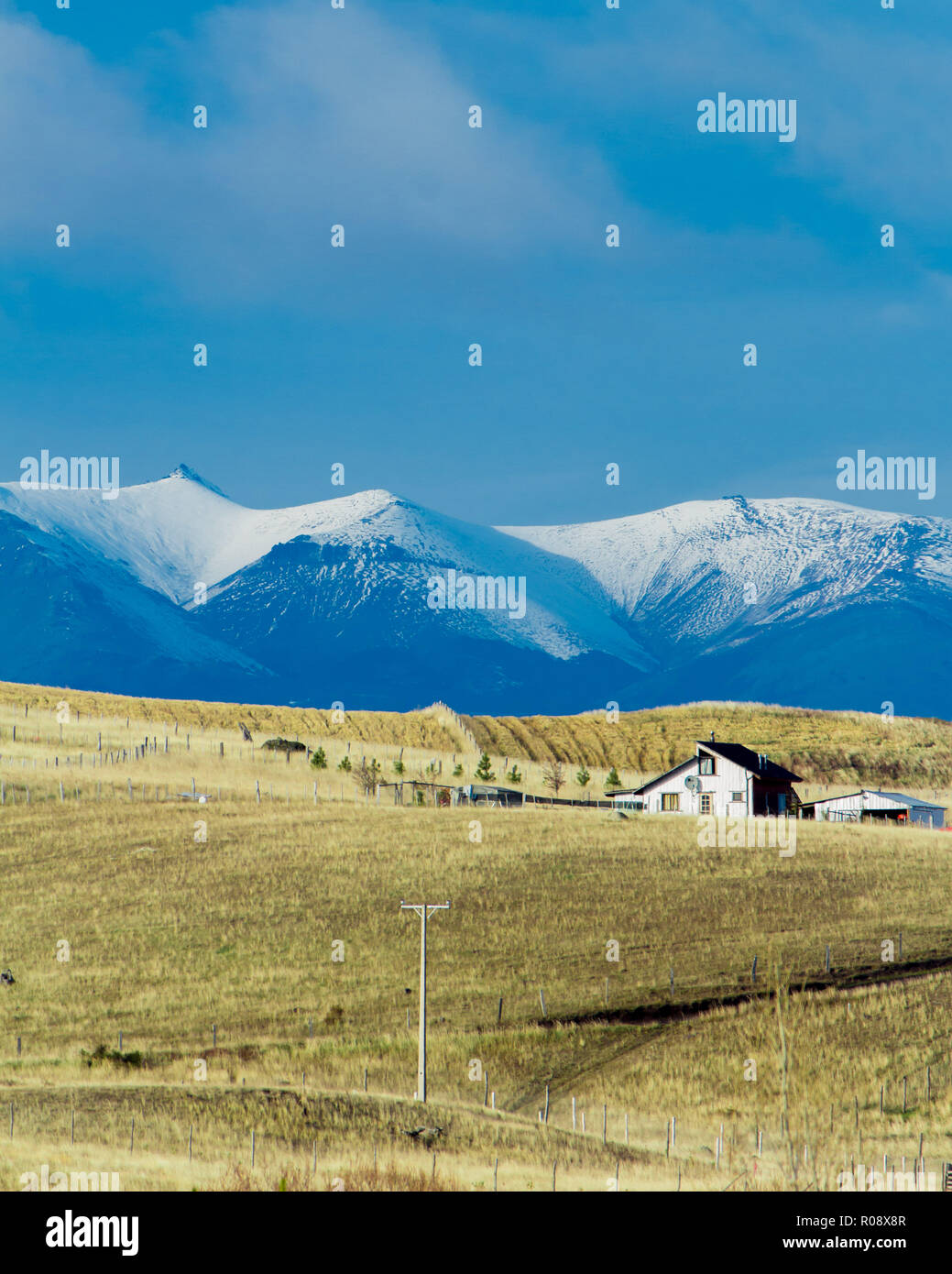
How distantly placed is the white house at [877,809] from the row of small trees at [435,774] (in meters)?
23.1

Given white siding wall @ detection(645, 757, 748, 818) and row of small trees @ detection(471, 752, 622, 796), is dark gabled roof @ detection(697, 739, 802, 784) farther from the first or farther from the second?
row of small trees @ detection(471, 752, 622, 796)

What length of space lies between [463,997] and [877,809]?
5372 cm

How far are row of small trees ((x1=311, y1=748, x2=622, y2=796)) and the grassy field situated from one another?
18694mm

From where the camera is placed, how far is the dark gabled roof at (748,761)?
87188 millimetres

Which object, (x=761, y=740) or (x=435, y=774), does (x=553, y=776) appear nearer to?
(x=435, y=774)

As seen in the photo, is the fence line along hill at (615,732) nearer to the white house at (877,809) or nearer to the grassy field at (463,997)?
the white house at (877,809)

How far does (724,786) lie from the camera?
8781 cm

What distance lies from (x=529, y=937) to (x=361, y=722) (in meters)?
101

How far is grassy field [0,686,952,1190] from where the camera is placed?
30250 mm

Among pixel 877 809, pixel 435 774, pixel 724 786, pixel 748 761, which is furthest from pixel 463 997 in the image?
pixel 435 774
